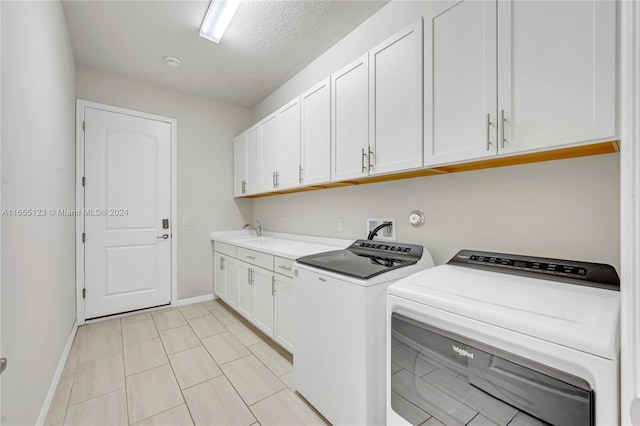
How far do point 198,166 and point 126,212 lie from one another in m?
0.99

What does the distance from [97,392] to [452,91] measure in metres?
2.87

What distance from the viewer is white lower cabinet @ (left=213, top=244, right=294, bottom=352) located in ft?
6.74

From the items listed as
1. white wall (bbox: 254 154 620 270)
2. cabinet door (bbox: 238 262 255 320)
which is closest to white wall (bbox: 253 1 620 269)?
white wall (bbox: 254 154 620 270)

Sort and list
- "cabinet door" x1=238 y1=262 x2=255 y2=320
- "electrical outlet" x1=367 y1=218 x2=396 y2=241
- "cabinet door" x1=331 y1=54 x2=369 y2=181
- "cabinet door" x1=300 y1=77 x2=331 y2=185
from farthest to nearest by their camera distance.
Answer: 1. "cabinet door" x1=238 y1=262 x2=255 y2=320
2. "cabinet door" x1=300 y1=77 x2=331 y2=185
3. "electrical outlet" x1=367 y1=218 x2=396 y2=241
4. "cabinet door" x1=331 y1=54 x2=369 y2=181

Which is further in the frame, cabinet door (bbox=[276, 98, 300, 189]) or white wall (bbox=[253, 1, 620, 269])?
cabinet door (bbox=[276, 98, 300, 189])

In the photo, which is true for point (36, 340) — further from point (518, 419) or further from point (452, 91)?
point (452, 91)

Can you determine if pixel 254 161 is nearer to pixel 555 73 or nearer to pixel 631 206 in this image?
pixel 555 73

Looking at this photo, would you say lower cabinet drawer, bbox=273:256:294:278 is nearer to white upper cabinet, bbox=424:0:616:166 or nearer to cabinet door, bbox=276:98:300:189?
cabinet door, bbox=276:98:300:189

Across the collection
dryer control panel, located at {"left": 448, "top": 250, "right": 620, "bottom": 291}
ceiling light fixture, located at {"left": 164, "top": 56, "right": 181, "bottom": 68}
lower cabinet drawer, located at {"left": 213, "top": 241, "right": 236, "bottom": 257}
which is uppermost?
ceiling light fixture, located at {"left": 164, "top": 56, "right": 181, "bottom": 68}

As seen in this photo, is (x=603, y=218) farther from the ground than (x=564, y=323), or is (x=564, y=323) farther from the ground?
(x=603, y=218)

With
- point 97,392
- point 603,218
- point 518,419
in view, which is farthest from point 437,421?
point 97,392

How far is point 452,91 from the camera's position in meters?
1.35

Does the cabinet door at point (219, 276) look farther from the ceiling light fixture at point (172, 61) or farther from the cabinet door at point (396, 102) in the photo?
the cabinet door at point (396, 102)

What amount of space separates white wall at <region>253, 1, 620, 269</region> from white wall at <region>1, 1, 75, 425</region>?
1979 mm
